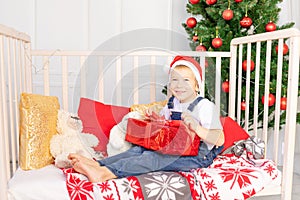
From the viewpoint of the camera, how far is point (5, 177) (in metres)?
1.14

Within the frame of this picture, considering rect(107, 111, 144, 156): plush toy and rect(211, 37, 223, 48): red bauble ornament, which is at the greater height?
rect(211, 37, 223, 48): red bauble ornament

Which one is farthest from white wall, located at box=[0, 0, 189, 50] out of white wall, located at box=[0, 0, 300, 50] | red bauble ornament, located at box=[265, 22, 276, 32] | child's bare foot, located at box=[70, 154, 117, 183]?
child's bare foot, located at box=[70, 154, 117, 183]

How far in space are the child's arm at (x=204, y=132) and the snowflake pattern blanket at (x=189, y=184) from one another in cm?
10

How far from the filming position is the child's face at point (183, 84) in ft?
4.72

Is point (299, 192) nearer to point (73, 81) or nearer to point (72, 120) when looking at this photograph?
point (72, 120)

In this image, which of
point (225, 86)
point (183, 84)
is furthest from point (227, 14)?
point (183, 84)

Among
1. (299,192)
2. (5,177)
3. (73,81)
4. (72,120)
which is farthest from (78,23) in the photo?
(299,192)

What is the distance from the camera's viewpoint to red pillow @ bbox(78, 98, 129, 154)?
153 cm

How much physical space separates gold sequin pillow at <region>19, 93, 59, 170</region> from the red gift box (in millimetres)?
365

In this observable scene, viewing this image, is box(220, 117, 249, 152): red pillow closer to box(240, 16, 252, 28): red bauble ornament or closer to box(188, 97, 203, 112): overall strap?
box(188, 97, 203, 112): overall strap

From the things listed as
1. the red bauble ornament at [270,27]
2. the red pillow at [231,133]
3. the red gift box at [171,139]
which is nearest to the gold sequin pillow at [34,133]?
the red gift box at [171,139]

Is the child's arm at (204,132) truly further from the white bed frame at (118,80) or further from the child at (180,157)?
the white bed frame at (118,80)

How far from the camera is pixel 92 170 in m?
1.18

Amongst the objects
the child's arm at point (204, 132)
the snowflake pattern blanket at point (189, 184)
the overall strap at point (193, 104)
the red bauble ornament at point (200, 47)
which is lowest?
the snowflake pattern blanket at point (189, 184)
